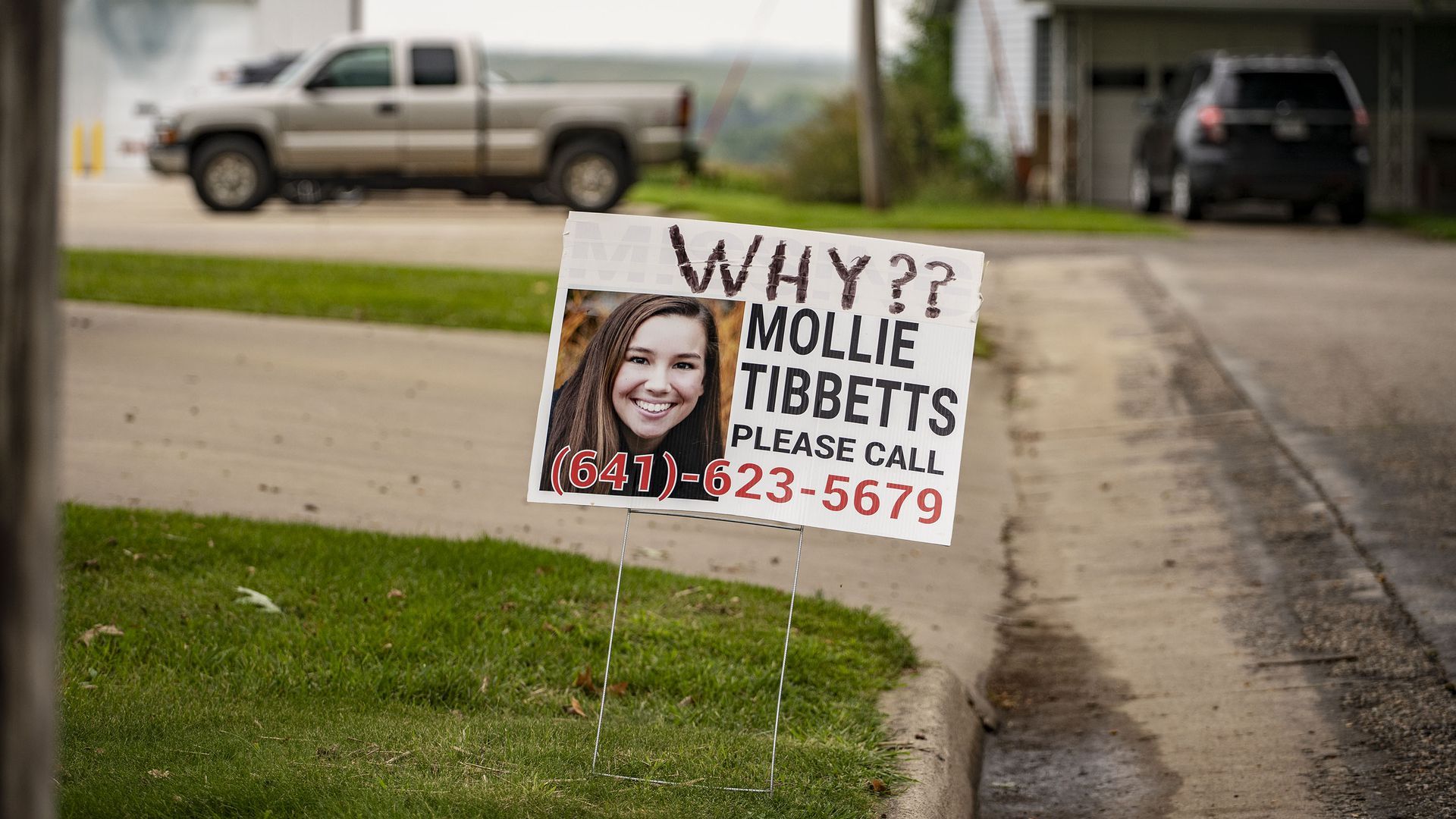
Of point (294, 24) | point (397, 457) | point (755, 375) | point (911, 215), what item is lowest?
point (397, 457)

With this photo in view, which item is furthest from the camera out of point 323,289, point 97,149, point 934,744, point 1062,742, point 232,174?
point 97,149

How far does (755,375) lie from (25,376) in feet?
8.14

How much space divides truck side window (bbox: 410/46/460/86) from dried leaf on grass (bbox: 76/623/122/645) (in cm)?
1498

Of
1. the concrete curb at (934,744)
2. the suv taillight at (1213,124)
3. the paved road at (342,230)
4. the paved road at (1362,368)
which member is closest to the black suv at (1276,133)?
the suv taillight at (1213,124)

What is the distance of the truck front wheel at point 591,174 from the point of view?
18859 millimetres

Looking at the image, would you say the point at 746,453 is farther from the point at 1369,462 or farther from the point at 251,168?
the point at 251,168

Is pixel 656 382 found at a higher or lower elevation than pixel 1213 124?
lower

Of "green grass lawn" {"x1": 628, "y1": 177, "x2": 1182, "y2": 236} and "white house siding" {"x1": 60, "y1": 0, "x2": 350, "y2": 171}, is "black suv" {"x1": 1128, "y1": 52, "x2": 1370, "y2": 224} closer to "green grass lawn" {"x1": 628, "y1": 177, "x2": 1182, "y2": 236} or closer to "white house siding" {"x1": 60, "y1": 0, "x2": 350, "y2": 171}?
"green grass lawn" {"x1": 628, "y1": 177, "x2": 1182, "y2": 236}

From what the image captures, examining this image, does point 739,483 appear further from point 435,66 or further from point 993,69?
point 993,69

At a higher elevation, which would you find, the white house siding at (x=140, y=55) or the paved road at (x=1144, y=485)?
the white house siding at (x=140, y=55)

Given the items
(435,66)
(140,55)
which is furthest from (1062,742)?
(140,55)

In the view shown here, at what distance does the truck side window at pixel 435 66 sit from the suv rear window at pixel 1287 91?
8.92 m

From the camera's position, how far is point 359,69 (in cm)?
1889

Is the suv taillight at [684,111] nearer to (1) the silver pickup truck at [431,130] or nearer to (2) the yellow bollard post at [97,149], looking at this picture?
(1) the silver pickup truck at [431,130]
